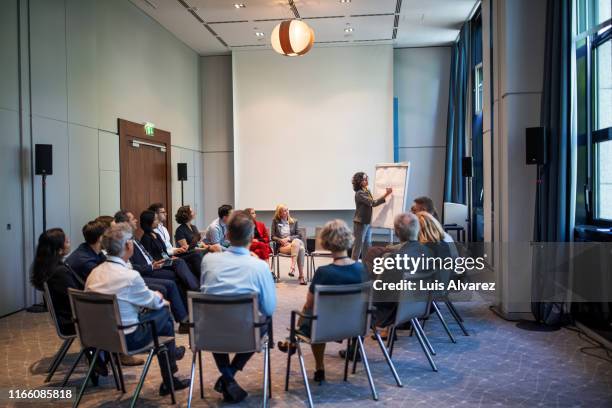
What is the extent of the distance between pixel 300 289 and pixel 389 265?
294 cm

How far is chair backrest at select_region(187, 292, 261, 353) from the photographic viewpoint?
2742 millimetres

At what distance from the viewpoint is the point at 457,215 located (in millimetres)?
8562

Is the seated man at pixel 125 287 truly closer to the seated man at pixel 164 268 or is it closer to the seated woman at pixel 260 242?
the seated man at pixel 164 268

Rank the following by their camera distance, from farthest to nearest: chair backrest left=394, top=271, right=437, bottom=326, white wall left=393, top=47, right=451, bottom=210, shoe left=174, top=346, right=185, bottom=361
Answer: white wall left=393, top=47, right=451, bottom=210 < shoe left=174, top=346, right=185, bottom=361 < chair backrest left=394, top=271, right=437, bottom=326

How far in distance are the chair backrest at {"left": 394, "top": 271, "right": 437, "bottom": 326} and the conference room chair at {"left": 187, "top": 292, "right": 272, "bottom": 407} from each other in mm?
1163

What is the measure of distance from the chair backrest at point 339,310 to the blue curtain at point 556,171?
2.54 metres

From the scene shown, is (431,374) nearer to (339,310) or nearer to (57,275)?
(339,310)

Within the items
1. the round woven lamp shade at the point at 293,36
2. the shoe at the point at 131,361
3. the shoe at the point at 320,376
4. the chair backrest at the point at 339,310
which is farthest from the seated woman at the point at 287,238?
the chair backrest at the point at 339,310

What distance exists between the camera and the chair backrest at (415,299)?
3543mm

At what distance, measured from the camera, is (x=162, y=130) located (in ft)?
29.3

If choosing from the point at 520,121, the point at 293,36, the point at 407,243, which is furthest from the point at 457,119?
the point at 407,243

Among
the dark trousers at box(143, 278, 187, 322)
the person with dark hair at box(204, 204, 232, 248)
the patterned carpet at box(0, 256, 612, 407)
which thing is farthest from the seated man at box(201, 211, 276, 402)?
the person with dark hair at box(204, 204, 232, 248)

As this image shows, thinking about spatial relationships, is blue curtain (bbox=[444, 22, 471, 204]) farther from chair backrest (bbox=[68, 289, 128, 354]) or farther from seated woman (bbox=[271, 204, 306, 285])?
chair backrest (bbox=[68, 289, 128, 354])

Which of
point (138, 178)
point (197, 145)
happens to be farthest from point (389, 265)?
point (197, 145)
